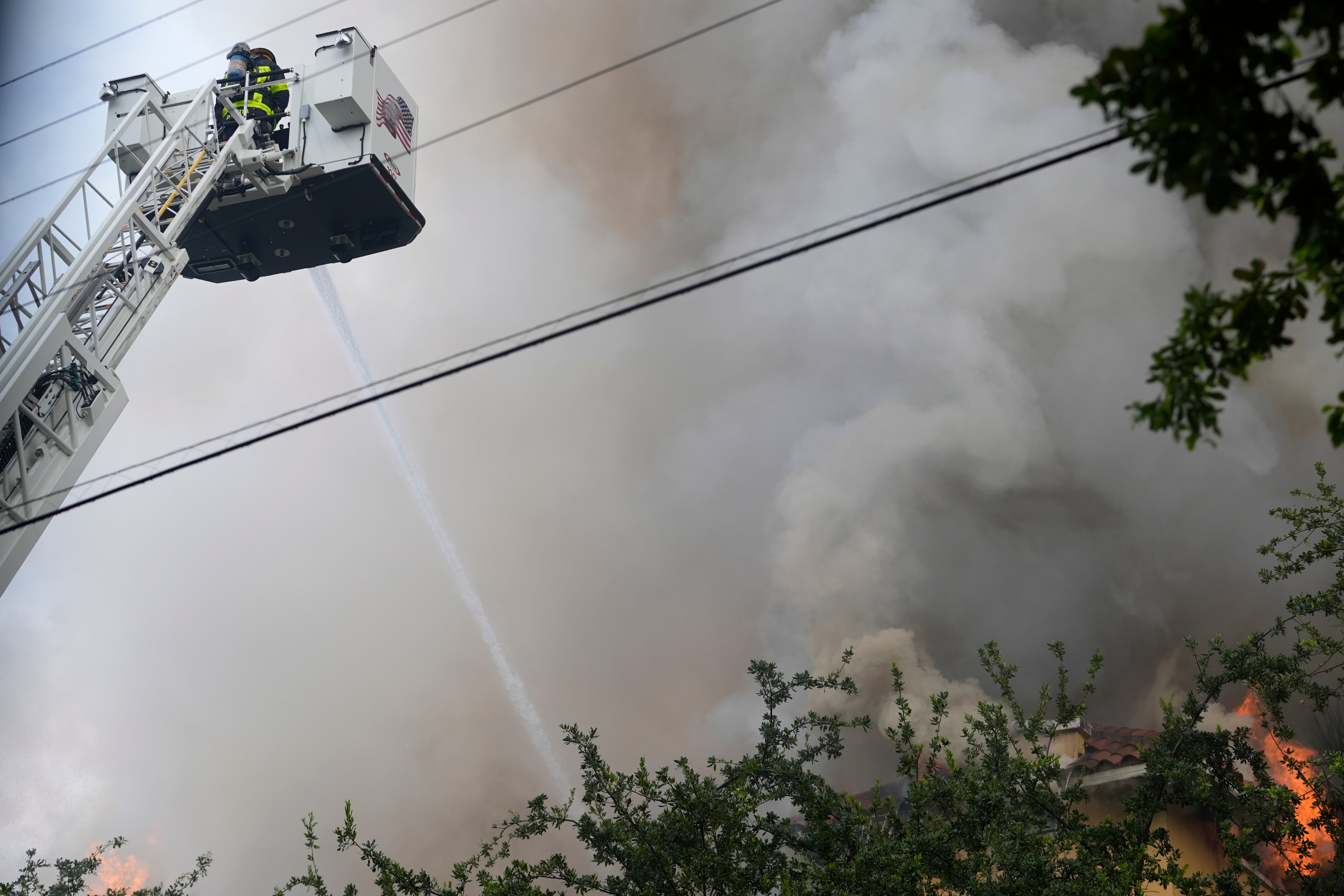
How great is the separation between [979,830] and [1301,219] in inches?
413

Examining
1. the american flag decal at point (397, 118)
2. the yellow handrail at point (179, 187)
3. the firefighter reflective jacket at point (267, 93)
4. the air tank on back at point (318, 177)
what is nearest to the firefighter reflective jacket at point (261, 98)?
the firefighter reflective jacket at point (267, 93)

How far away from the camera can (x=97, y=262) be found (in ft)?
38.1

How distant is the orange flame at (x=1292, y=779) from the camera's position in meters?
14.8

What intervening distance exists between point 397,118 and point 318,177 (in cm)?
214

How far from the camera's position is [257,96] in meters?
15.1

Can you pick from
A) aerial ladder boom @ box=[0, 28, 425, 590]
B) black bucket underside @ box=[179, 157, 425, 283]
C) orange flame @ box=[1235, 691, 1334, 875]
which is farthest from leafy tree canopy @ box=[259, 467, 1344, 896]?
black bucket underside @ box=[179, 157, 425, 283]

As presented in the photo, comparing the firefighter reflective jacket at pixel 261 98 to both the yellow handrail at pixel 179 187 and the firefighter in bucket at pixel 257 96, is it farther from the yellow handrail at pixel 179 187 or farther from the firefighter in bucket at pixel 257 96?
the yellow handrail at pixel 179 187

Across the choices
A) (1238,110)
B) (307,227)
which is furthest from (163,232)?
(1238,110)

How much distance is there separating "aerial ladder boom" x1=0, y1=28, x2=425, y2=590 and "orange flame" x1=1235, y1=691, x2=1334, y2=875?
16.7 m

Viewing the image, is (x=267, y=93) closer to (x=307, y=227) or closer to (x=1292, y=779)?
(x=307, y=227)

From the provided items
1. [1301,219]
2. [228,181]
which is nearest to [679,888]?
[1301,219]

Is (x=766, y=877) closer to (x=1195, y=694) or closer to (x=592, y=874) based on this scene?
(x=592, y=874)

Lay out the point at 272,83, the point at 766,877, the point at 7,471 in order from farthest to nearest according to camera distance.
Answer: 1. the point at 272,83
2. the point at 766,877
3. the point at 7,471

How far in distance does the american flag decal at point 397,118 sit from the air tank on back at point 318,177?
23 millimetres
